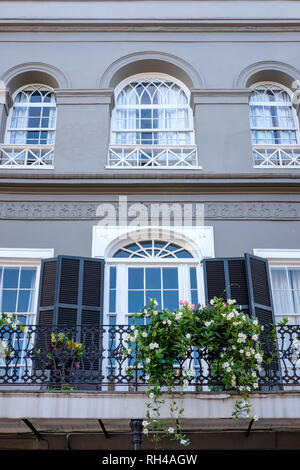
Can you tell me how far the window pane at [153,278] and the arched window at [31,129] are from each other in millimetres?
2863

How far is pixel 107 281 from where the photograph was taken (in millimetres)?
10023

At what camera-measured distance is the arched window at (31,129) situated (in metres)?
11.4

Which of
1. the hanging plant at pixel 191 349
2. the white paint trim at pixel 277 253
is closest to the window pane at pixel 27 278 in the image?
the hanging plant at pixel 191 349

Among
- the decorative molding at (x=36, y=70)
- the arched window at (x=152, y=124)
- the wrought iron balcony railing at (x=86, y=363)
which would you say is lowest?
the wrought iron balcony railing at (x=86, y=363)

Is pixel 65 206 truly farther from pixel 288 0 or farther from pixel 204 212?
pixel 288 0

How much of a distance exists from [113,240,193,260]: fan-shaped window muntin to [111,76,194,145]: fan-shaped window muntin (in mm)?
2267

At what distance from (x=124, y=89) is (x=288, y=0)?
4.11 metres

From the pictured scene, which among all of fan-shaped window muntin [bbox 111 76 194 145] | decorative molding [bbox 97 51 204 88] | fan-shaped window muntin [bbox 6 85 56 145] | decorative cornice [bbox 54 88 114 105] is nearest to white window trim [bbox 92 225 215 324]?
fan-shaped window muntin [bbox 111 76 194 145]

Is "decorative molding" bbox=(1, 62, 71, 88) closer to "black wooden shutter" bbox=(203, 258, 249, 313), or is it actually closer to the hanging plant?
"black wooden shutter" bbox=(203, 258, 249, 313)

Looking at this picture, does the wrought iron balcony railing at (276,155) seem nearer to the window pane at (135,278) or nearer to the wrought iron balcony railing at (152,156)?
the wrought iron balcony railing at (152,156)

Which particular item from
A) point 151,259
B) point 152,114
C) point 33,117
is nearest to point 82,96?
point 33,117

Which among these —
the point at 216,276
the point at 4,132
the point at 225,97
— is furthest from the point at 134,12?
the point at 216,276

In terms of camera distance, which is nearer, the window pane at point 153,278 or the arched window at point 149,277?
the arched window at point 149,277

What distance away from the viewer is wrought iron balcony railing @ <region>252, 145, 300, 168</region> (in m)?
11.4
